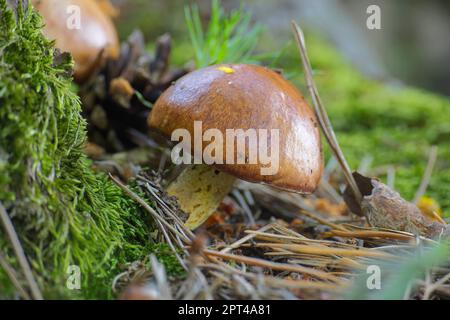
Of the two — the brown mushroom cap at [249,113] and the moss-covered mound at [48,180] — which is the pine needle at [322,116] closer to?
the brown mushroom cap at [249,113]

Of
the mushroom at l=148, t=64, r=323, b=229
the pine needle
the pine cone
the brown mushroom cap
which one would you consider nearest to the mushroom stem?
the mushroom at l=148, t=64, r=323, b=229

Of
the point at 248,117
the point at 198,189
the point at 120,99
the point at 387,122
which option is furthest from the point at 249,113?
the point at 387,122

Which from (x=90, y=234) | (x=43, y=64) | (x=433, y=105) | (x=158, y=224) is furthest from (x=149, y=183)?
(x=433, y=105)

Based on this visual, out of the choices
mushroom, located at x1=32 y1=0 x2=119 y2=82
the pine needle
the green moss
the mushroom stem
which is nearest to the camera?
the mushroom stem

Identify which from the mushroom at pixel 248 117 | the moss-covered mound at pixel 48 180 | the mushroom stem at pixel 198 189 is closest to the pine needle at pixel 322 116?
the mushroom at pixel 248 117

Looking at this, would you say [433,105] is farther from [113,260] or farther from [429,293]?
[113,260]

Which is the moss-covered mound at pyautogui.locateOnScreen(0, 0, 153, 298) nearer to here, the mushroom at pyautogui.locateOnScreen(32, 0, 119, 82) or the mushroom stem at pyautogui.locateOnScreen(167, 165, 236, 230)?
the mushroom stem at pyautogui.locateOnScreen(167, 165, 236, 230)

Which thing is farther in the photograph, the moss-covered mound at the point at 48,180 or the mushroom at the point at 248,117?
the mushroom at the point at 248,117

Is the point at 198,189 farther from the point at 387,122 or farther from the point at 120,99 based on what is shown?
the point at 387,122
